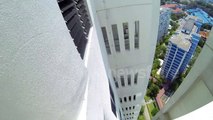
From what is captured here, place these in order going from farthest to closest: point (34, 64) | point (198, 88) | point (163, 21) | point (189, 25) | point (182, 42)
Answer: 1. point (163, 21)
2. point (189, 25)
3. point (182, 42)
4. point (198, 88)
5. point (34, 64)

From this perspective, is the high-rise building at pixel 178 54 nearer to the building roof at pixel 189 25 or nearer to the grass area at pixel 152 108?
the building roof at pixel 189 25

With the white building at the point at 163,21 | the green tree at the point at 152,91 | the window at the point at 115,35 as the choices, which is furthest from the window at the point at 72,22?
the white building at the point at 163,21

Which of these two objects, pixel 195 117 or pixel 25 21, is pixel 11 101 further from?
pixel 195 117

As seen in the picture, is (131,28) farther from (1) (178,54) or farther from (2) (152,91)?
(1) (178,54)

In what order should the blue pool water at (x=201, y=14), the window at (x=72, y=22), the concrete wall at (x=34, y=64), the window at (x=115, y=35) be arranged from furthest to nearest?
the blue pool water at (x=201, y=14), the window at (x=115, y=35), the window at (x=72, y=22), the concrete wall at (x=34, y=64)

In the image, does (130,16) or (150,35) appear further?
(150,35)

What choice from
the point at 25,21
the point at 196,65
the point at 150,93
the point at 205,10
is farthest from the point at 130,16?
the point at 205,10

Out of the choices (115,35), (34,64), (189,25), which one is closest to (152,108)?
(115,35)

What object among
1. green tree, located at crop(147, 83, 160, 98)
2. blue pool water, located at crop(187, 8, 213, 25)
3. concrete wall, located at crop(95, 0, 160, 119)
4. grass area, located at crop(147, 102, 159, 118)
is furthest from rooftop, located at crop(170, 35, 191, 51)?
blue pool water, located at crop(187, 8, 213, 25)
